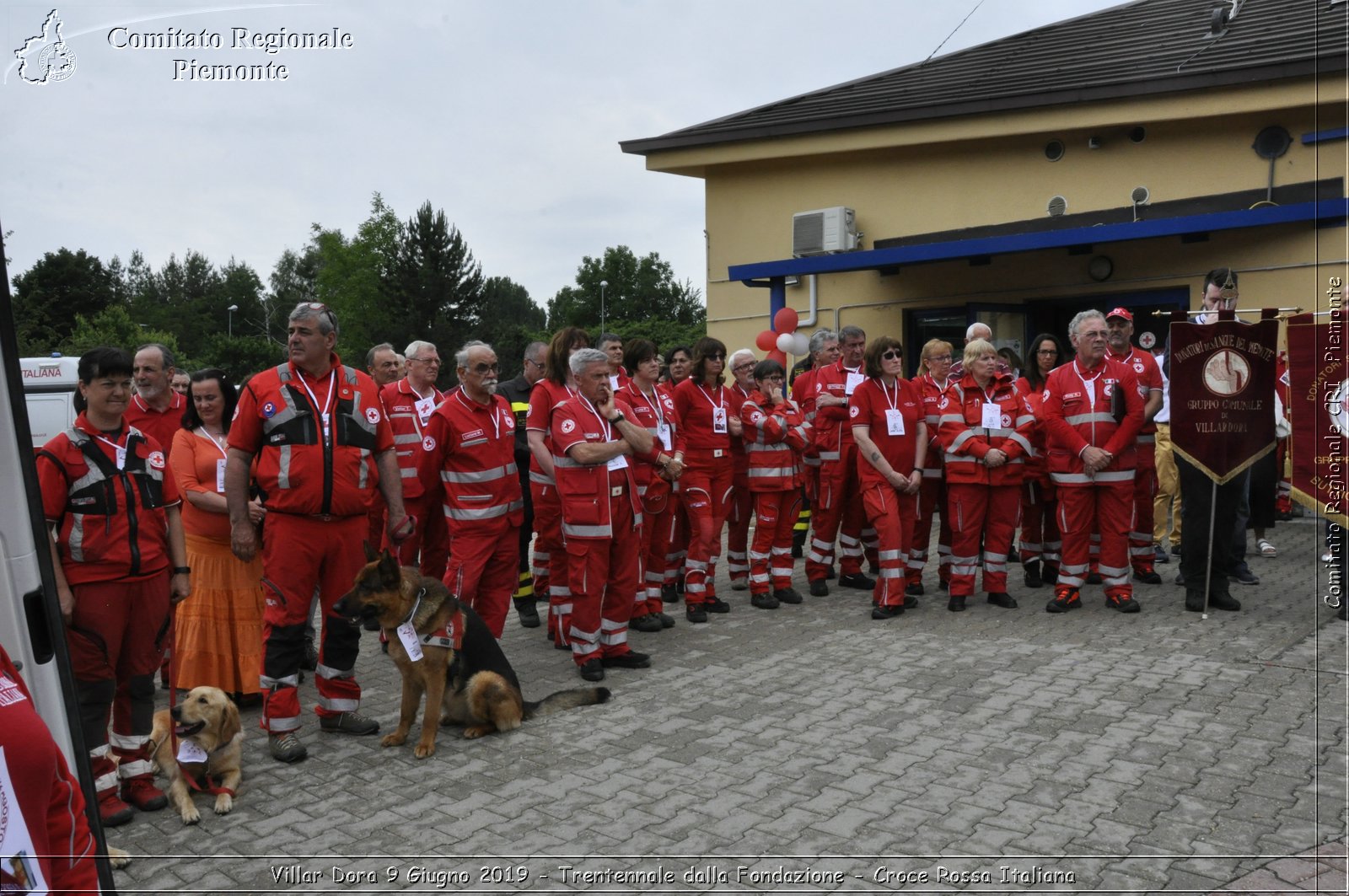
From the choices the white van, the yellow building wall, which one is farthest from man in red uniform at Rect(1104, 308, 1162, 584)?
the white van

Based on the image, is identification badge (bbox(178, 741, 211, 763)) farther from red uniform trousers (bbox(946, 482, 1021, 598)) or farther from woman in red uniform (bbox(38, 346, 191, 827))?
red uniform trousers (bbox(946, 482, 1021, 598))

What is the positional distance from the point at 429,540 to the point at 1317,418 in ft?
21.9

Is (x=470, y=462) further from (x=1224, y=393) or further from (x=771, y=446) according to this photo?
(x=1224, y=393)

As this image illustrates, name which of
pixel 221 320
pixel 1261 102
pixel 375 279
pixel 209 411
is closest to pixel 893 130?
pixel 1261 102

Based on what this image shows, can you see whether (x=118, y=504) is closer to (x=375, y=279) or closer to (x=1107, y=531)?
(x=1107, y=531)

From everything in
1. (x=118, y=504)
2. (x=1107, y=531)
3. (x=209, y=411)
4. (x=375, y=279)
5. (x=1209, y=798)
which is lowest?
(x=1209, y=798)

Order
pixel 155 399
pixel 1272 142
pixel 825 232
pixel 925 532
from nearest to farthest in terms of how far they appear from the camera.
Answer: pixel 155 399 → pixel 925 532 → pixel 1272 142 → pixel 825 232

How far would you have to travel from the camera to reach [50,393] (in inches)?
591

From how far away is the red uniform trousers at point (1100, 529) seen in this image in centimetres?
792

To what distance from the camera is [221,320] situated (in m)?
65.9

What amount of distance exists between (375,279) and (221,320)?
531 inches

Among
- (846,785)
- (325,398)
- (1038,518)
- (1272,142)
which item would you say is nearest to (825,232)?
(1272,142)

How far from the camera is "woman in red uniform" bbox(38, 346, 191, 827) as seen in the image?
14.3 ft

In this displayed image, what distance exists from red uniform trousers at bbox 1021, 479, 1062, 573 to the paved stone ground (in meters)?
2.12
